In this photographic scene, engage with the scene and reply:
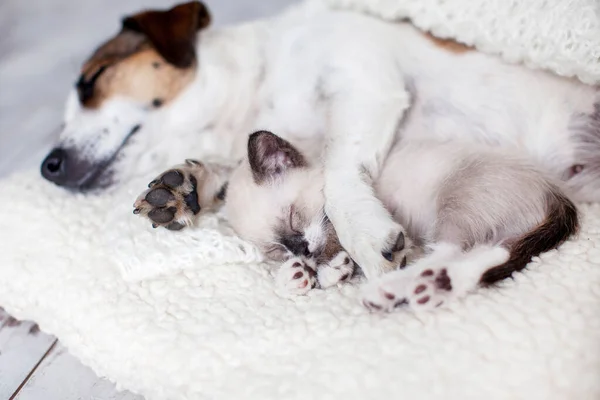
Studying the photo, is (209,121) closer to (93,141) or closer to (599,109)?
(93,141)

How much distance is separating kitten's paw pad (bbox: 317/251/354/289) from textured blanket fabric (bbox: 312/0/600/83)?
2.25 ft

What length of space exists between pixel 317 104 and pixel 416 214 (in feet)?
1.34

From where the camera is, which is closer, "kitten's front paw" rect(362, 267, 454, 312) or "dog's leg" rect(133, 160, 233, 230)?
"kitten's front paw" rect(362, 267, 454, 312)

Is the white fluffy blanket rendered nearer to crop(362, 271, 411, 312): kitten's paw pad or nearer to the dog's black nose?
crop(362, 271, 411, 312): kitten's paw pad

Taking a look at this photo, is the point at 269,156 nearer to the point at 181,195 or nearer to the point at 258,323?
the point at 181,195

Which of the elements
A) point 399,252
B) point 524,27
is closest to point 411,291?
point 399,252

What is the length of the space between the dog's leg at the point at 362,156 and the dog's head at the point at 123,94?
0.47 metres

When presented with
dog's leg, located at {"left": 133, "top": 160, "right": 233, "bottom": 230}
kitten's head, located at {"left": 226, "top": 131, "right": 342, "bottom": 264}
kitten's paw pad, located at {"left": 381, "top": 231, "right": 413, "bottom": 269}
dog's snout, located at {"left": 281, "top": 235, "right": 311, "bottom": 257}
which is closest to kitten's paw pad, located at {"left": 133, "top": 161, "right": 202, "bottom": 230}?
dog's leg, located at {"left": 133, "top": 160, "right": 233, "bottom": 230}

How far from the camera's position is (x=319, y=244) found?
146cm

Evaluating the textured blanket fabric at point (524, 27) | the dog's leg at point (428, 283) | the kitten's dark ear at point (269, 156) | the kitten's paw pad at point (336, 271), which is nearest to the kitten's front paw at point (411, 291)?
the dog's leg at point (428, 283)

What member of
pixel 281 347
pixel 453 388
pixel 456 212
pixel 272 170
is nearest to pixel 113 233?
pixel 272 170

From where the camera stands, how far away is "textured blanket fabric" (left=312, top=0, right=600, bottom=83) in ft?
4.97

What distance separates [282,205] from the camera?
1486mm

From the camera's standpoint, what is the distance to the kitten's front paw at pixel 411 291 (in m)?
1.19
